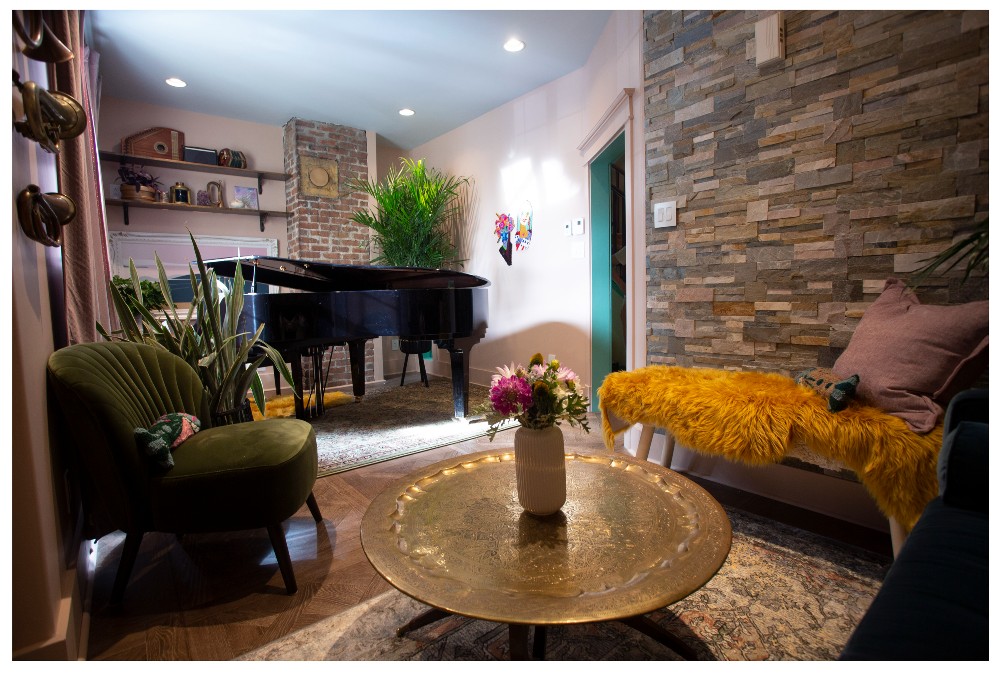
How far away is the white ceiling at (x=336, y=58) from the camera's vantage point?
10.0 ft

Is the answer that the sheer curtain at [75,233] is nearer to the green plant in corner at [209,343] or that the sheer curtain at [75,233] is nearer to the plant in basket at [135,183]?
the green plant in corner at [209,343]

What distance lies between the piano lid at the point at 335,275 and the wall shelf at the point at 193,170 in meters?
1.55

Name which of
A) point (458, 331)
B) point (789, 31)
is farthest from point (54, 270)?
point (789, 31)

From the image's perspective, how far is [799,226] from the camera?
207 cm

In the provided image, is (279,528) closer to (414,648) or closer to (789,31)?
(414,648)

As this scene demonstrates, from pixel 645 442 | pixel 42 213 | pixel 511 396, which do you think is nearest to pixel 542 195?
pixel 645 442

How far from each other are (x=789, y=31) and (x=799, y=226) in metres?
0.84

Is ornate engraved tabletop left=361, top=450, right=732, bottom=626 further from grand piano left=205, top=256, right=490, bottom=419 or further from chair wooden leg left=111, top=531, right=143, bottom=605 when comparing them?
grand piano left=205, top=256, right=490, bottom=419

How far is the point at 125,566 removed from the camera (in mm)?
1452

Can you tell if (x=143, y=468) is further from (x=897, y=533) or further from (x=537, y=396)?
(x=897, y=533)

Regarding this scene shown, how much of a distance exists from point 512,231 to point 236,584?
11.7 ft

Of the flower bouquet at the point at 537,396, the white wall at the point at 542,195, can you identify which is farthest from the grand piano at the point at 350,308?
the flower bouquet at the point at 537,396

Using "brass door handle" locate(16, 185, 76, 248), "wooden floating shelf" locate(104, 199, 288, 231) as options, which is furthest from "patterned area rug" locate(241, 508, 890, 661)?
"wooden floating shelf" locate(104, 199, 288, 231)

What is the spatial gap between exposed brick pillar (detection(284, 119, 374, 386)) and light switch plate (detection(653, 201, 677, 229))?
339 centimetres
